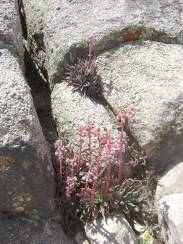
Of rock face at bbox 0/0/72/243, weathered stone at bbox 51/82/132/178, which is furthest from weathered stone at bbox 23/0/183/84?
rock face at bbox 0/0/72/243

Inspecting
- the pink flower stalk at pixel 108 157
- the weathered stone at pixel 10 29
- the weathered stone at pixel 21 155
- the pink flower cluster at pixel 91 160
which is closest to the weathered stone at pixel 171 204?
the pink flower cluster at pixel 91 160

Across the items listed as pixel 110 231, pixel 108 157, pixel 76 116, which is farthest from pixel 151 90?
pixel 110 231

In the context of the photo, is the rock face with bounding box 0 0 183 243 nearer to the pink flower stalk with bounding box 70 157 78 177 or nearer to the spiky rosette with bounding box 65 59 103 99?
the spiky rosette with bounding box 65 59 103 99

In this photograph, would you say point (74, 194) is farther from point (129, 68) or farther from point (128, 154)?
point (129, 68)

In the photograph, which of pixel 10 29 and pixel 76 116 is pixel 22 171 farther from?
pixel 10 29

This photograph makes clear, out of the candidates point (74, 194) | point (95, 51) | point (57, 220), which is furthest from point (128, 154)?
point (95, 51)

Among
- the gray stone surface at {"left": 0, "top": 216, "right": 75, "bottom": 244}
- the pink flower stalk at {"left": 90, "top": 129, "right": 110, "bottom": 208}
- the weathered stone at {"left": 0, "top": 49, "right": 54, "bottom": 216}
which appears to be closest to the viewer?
the weathered stone at {"left": 0, "top": 49, "right": 54, "bottom": 216}

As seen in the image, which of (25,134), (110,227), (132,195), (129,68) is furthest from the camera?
(129,68)

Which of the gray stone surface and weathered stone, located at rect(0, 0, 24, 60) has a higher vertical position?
weathered stone, located at rect(0, 0, 24, 60)
